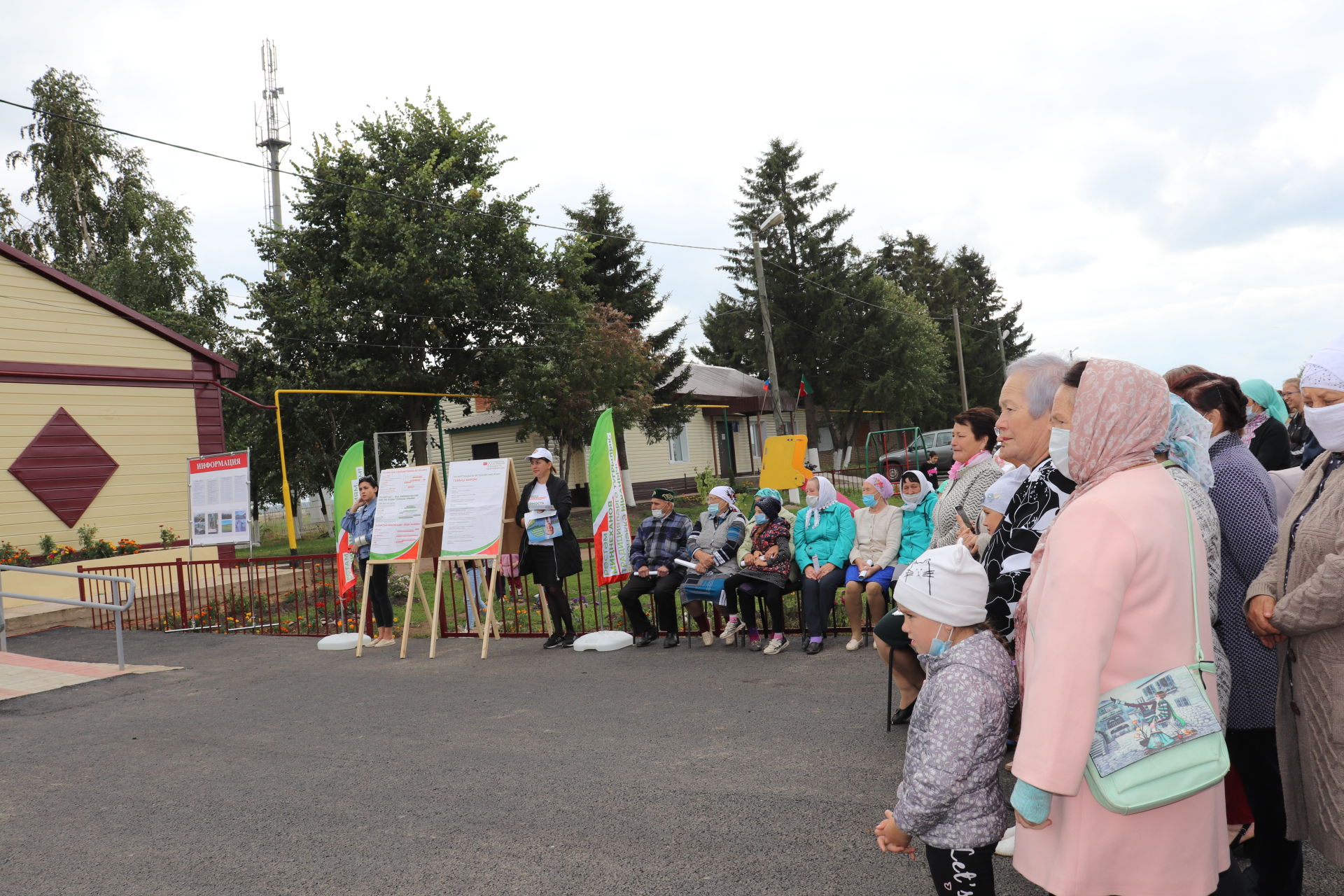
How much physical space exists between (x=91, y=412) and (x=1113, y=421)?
16.9m

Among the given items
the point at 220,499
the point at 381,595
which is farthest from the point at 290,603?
the point at 381,595

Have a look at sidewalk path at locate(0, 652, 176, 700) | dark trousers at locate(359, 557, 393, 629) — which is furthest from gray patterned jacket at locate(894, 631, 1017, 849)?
sidewalk path at locate(0, 652, 176, 700)

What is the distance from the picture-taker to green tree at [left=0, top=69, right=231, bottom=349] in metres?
27.4

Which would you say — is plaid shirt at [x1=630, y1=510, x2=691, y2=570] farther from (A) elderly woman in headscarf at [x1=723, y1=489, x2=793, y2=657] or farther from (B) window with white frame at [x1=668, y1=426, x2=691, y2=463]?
(B) window with white frame at [x1=668, y1=426, x2=691, y2=463]

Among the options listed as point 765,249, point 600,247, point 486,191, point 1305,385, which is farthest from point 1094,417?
point 765,249

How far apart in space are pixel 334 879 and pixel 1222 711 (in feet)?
11.6

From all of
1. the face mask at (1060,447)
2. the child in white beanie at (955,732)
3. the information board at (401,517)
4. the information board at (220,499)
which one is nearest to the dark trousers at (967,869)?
the child in white beanie at (955,732)

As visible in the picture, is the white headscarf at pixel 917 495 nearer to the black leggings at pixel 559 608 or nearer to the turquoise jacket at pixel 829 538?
the turquoise jacket at pixel 829 538

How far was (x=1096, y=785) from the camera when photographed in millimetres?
2023

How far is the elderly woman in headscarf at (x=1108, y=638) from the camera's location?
77.6 inches

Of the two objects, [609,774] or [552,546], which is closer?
[609,774]

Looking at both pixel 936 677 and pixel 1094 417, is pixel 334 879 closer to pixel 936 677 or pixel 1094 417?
pixel 936 677

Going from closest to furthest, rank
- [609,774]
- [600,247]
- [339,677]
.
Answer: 1. [609,774]
2. [339,677]
3. [600,247]

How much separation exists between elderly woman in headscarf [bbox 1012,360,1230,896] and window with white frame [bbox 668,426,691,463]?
3316 cm
